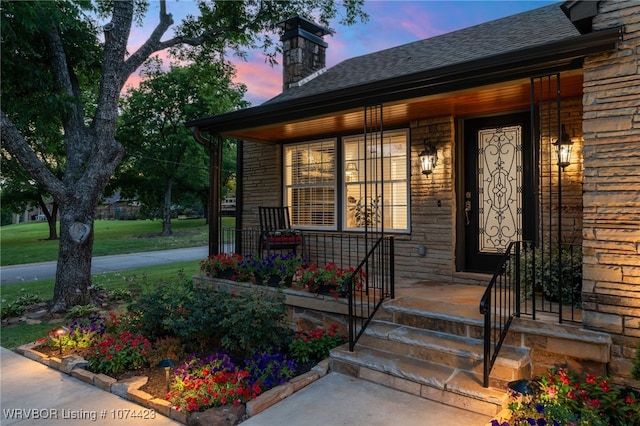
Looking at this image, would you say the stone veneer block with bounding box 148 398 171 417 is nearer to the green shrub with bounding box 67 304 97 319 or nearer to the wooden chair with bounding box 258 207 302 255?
the wooden chair with bounding box 258 207 302 255

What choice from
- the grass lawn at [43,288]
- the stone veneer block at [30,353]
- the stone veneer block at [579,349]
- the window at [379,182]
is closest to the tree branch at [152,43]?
the grass lawn at [43,288]

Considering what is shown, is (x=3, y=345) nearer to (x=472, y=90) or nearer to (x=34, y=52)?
(x=34, y=52)

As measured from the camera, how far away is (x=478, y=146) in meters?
5.23

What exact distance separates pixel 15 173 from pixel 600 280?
16.6m

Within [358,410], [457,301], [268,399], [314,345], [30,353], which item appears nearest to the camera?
[358,410]

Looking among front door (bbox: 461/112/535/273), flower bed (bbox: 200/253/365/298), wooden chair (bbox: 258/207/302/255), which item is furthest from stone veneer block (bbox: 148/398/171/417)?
front door (bbox: 461/112/535/273)

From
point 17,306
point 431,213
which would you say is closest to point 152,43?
point 17,306

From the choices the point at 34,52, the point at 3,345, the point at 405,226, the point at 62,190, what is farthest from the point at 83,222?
the point at 405,226

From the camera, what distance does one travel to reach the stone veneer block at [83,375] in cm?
357

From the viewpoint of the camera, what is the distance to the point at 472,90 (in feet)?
12.7

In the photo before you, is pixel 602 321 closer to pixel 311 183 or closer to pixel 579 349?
pixel 579 349

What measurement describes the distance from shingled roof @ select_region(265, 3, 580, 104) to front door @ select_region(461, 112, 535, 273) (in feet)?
2.98

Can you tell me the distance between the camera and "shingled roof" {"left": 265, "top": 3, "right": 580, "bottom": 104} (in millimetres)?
4859

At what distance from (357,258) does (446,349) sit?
2892 mm
